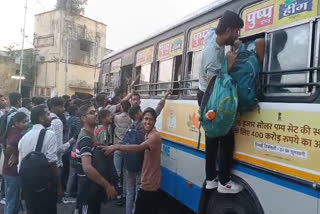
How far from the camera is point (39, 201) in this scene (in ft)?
12.4

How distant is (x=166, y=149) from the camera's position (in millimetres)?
5277

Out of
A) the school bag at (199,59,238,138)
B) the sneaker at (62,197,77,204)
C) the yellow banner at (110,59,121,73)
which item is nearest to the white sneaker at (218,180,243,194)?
the school bag at (199,59,238,138)

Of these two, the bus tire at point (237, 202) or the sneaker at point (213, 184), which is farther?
the sneaker at point (213, 184)

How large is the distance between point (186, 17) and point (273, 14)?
1.98m

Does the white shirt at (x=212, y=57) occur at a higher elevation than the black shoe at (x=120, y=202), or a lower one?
higher

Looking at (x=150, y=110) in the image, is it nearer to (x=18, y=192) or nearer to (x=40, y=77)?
(x=18, y=192)

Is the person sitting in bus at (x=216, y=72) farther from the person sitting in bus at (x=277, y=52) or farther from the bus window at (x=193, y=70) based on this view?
the bus window at (x=193, y=70)

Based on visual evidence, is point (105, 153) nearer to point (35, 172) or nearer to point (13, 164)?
point (35, 172)

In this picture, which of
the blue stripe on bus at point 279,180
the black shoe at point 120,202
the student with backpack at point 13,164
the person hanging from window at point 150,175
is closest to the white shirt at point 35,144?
the student with backpack at point 13,164

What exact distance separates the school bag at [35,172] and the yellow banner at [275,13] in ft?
8.16

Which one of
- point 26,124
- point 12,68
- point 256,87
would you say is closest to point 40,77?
point 12,68

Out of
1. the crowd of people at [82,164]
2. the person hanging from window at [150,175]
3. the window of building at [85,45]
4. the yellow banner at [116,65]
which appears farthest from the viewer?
the window of building at [85,45]

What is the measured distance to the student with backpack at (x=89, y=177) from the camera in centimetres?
348

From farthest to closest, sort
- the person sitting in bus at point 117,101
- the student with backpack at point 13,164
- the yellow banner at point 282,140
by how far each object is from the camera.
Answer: the person sitting in bus at point 117,101
the student with backpack at point 13,164
the yellow banner at point 282,140
